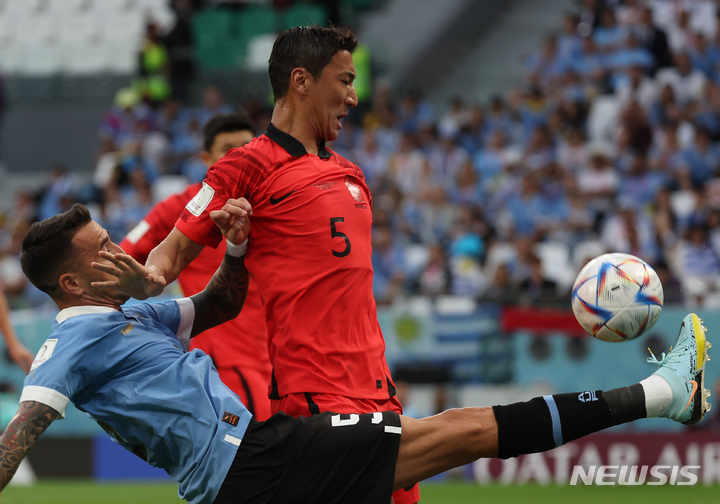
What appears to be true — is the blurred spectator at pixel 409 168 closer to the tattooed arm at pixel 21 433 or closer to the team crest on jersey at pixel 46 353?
the team crest on jersey at pixel 46 353

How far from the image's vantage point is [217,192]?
4020 mm

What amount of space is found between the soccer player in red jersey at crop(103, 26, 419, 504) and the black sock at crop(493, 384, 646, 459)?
55cm

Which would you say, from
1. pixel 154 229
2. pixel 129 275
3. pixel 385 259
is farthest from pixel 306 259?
pixel 385 259

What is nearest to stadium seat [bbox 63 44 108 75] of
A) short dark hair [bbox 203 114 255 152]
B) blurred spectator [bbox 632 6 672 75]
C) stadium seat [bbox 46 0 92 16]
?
stadium seat [bbox 46 0 92 16]

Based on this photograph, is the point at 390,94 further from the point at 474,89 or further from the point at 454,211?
the point at 454,211

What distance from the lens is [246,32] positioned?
1872 centimetres

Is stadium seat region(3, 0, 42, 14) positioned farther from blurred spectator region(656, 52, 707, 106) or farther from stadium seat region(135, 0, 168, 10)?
blurred spectator region(656, 52, 707, 106)

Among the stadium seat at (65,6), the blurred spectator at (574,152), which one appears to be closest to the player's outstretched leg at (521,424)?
the blurred spectator at (574,152)

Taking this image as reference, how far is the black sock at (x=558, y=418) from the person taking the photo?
3.79 metres

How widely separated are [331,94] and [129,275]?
1.13 metres

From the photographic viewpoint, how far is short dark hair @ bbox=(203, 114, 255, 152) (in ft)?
19.5

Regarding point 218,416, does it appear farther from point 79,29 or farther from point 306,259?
point 79,29

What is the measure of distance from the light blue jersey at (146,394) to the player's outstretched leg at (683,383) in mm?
1642

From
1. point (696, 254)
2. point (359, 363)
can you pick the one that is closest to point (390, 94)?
point (696, 254)
